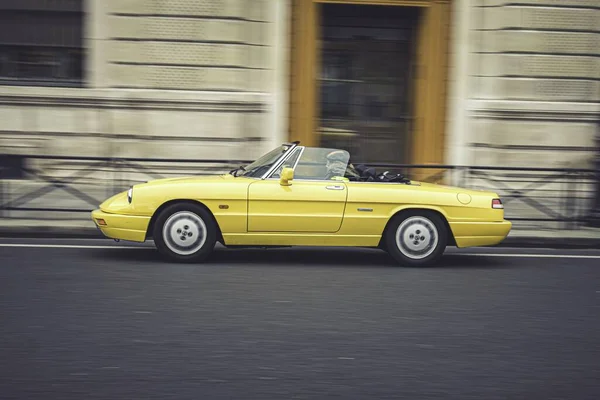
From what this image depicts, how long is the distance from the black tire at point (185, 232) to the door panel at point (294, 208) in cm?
45

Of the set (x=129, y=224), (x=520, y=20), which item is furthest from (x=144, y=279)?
(x=520, y=20)

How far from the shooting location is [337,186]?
27.8 ft

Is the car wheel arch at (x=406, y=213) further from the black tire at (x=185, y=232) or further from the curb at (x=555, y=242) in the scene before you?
the curb at (x=555, y=242)

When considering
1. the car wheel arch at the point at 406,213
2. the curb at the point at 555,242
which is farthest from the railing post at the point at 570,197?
the car wheel arch at the point at 406,213

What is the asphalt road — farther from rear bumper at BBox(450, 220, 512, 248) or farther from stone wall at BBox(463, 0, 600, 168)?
stone wall at BBox(463, 0, 600, 168)

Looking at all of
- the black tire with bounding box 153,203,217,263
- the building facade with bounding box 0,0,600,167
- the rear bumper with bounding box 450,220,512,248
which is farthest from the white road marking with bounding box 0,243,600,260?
the building facade with bounding box 0,0,600,167

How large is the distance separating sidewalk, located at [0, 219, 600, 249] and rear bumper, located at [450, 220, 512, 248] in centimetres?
193

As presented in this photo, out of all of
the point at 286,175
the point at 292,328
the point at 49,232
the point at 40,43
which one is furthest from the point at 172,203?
the point at 40,43

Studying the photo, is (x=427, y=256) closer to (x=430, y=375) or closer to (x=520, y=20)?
(x=430, y=375)

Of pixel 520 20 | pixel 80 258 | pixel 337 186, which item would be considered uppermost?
pixel 520 20

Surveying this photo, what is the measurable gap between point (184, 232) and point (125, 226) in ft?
1.97

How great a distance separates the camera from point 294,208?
8352mm

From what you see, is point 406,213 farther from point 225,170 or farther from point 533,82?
point 533,82

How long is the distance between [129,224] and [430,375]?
14.5 ft
